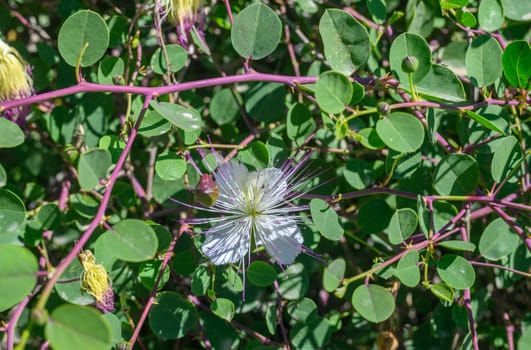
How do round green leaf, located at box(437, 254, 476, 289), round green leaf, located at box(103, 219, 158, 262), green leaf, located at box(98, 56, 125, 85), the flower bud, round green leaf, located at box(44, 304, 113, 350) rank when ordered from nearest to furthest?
1. round green leaf, located at box(44, 304, 113, 350)
2. round green leaf, located at box(103, 219, 158, 262)
3. the flower bud
4. round green leaf, located at box(437, 254, 476, 289)
5. green leaf, located at box(98, 56, 125, 85)

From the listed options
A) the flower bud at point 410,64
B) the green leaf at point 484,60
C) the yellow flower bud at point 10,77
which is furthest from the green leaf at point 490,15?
the yellow flower bud at point 10,77

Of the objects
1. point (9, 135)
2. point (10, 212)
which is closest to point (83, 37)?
point (9, 135)

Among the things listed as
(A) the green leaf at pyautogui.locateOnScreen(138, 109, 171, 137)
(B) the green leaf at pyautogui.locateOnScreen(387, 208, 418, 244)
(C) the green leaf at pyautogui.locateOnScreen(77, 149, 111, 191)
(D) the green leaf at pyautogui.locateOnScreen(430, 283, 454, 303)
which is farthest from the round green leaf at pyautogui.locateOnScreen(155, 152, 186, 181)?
(D) the green leaf at pyautogui.locateOnScreen(430, 283, 454, 303)

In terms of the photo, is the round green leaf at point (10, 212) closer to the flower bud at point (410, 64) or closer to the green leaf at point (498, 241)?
the flower bud at point (410, 64)

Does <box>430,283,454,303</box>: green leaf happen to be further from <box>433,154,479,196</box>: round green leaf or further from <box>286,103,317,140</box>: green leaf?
<box>286,103,317,140</box>: green leaf

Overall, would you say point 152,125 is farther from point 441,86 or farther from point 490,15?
point 490,15

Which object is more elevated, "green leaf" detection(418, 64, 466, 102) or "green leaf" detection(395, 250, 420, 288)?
"green leaf" detection(418, 64, 466, 102)
